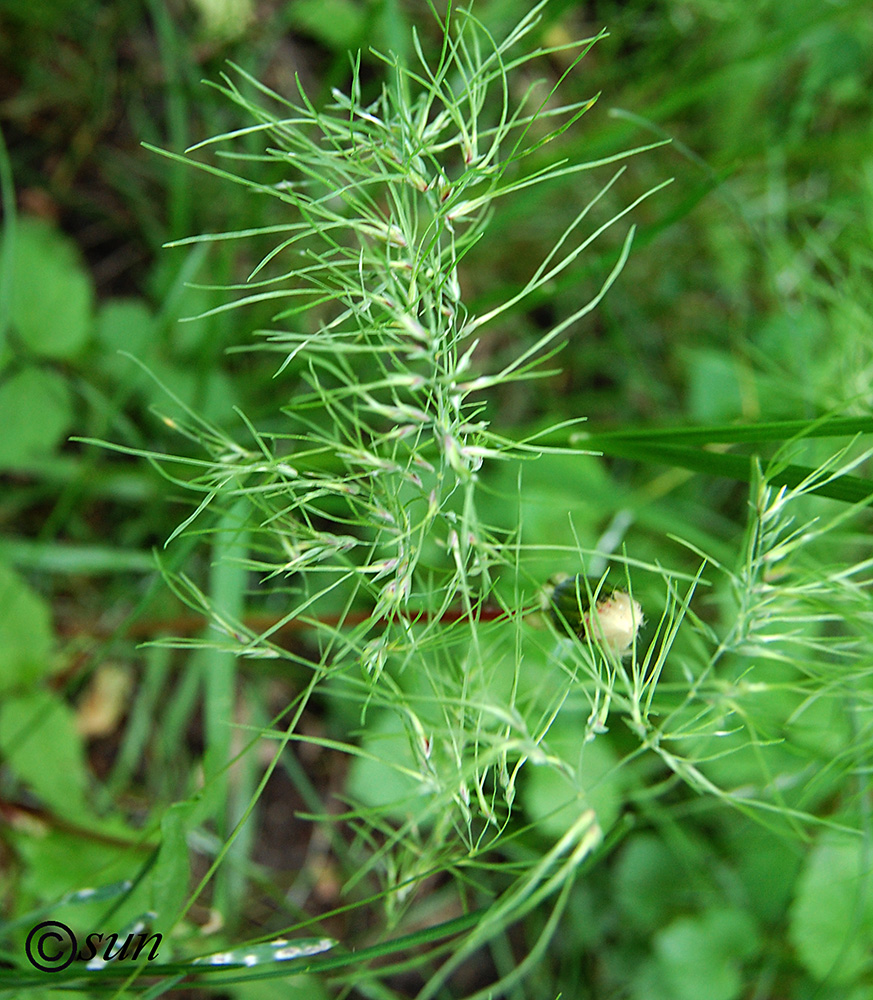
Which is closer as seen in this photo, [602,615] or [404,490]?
[602,615]

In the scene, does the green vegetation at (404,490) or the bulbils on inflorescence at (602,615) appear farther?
the green vegetation at (404,490)

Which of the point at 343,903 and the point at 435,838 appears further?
the point at 343,903

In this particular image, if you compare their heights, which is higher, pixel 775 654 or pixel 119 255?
pixel 119 255

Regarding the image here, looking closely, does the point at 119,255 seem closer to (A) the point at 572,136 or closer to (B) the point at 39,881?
(A) the point at 572,136

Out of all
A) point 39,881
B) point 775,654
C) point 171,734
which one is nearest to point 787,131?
point 775,654

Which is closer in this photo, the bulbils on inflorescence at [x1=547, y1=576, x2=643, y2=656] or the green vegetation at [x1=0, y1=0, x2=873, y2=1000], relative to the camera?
the bulbils on inflorescence at [x1=547, y1=576, x2=643, y2=656]

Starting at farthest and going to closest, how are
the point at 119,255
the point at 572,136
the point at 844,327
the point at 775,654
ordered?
1. the point at 572,136
2. the point at 119,255
3. the point at 844,327
4. the point at 775,654

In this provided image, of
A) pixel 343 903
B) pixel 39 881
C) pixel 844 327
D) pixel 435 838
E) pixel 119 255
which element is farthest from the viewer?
pixel 119 255

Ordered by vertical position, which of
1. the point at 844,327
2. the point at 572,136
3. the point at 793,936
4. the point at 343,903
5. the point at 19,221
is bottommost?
the point at 793,936
